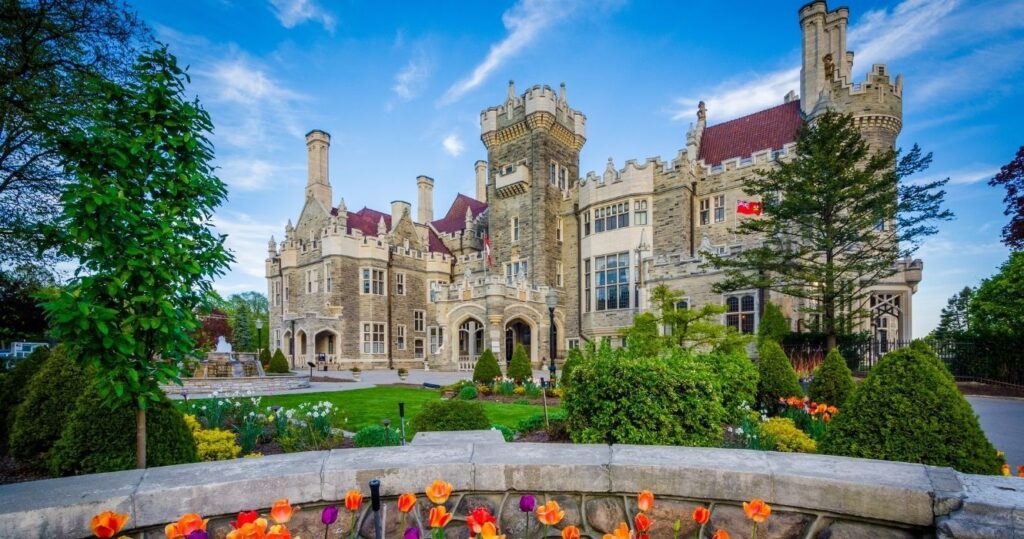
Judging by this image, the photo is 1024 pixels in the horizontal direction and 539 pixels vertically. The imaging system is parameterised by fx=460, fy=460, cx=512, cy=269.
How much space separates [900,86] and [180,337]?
27.4 meters

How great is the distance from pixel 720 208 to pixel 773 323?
7.93m

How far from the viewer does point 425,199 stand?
3884 cm

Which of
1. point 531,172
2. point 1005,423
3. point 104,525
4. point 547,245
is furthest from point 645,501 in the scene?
point 531,172

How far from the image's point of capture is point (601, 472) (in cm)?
268

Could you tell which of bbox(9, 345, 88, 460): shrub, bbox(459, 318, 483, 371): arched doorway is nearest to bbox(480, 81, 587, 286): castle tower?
bbox(459, 318, 483, 371): arched doorway

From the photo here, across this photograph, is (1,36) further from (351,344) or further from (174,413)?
(351,344)

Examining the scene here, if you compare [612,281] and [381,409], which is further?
[612,281]

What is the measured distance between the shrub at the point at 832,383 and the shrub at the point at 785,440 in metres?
2.56

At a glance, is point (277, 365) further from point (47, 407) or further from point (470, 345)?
point (47, 407)

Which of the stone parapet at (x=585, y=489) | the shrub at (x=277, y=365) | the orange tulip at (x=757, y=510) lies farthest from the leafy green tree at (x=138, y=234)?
the shrub at (x=277, y=365)

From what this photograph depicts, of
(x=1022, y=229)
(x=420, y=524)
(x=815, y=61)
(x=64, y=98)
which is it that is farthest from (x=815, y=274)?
(x=64, y=98)

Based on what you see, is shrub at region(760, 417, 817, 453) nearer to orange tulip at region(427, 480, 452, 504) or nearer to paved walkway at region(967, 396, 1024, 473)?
paved walkway at region(967, 396, 1024, 473)

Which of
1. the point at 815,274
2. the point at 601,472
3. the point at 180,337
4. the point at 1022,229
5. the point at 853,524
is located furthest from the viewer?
the point at 1022,229

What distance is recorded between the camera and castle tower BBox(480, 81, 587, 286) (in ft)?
88.6
